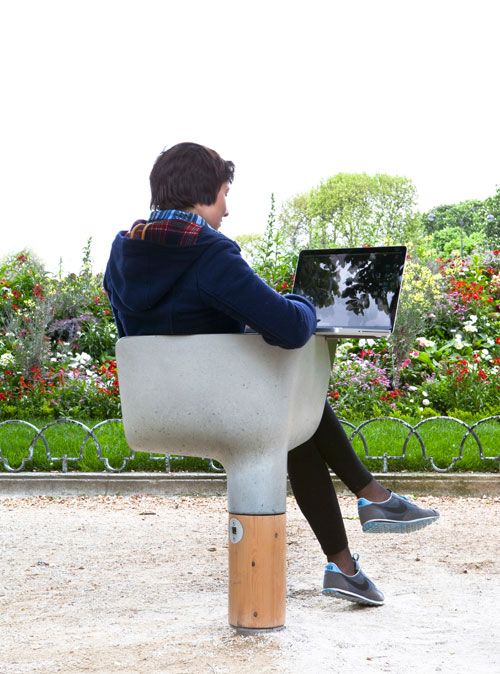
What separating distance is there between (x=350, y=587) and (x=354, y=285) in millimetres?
1033

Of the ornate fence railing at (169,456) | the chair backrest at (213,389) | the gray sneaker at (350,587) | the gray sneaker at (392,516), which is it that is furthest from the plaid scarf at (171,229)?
the ornate fence railing at (169,456)

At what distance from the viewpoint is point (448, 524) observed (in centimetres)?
437

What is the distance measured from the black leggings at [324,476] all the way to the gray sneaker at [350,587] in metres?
0.08

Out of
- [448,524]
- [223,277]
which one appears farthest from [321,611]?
[448,524]

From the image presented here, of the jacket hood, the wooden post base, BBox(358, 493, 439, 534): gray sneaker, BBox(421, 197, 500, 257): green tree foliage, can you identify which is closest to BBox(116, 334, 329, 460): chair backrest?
the jacket hood

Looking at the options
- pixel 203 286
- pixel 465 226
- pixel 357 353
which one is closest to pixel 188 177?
pixel 203 286

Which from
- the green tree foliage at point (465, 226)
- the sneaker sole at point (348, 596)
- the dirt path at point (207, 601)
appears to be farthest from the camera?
the green tree foliage at point (465, 226)

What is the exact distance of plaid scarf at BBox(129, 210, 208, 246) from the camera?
7.68 ft

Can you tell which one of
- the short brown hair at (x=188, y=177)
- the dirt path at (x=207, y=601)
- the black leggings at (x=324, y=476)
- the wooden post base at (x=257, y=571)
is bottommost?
the dirt path at (x=207, y=601)

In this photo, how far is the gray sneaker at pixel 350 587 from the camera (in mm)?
2787

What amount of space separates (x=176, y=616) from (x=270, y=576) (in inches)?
19.0

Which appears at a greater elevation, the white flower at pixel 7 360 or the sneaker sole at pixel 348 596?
the white flower at pixel 7 360

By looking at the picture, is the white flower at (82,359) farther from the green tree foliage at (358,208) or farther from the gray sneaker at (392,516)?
the green tree foliage at (358,208)

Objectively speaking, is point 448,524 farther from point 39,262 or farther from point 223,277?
point 39,262
